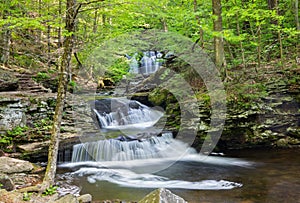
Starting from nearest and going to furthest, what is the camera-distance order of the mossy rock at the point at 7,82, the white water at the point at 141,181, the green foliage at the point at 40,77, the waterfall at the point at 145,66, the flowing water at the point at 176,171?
the flowing water at the point at 176,171 → the white water at the point at 141,181 → the mossy rock at the point at 7,82 → the green foliage at the point at 40,77 → the waterfall at the point at 145,66

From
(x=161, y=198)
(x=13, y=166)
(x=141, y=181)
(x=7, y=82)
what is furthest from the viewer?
(x=7, y=82)

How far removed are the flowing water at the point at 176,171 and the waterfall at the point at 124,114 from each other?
79.6 inches

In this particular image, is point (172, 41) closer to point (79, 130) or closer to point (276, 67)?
point (276, 67)

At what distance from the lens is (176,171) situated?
6.71m

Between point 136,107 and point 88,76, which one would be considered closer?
point 136,107

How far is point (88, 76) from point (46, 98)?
795 cm

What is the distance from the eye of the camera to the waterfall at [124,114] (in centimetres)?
1052

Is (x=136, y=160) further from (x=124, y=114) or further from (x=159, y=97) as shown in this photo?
(x=159, y=97)

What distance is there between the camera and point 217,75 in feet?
29.2

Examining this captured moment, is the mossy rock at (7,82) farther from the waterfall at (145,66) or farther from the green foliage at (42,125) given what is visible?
the waterfall at (145,66)

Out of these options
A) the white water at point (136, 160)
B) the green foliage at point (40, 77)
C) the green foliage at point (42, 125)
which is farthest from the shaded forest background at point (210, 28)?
the white water at point (136, 160)

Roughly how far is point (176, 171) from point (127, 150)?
6.35ft

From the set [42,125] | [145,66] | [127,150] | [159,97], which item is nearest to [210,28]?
[159,97]

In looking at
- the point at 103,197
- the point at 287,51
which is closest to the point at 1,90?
the point at 103,197
